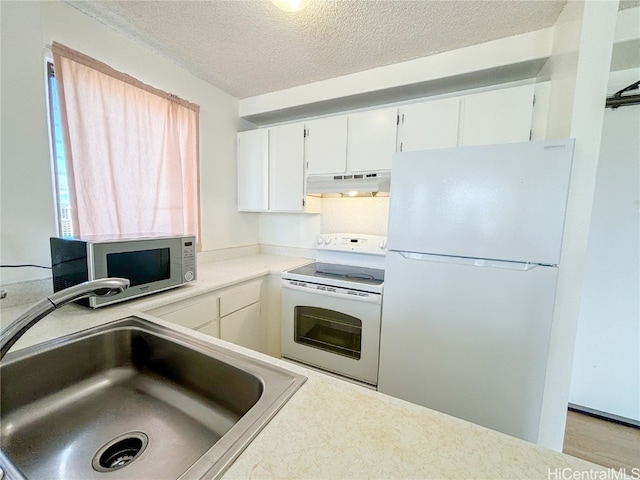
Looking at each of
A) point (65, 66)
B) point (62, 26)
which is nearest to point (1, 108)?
point (65, 66)

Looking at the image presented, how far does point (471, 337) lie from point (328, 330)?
3.18 ft

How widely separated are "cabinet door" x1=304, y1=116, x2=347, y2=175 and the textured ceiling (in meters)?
0.38

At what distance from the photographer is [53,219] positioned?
1331 mm

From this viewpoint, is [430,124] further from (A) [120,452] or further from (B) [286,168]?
(A) [120,452]

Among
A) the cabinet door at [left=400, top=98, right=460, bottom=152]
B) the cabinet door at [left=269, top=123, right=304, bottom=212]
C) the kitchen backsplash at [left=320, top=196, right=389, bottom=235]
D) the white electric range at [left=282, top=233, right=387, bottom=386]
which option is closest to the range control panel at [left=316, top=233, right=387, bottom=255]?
the white electric range at [left=282, top=233, right=387, bottom=386]

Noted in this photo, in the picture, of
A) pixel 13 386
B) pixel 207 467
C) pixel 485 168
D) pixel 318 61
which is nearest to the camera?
pixel 207 467

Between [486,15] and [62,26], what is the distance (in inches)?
88.9

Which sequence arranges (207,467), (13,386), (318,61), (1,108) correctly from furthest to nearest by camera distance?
(318,61)
(1,108)
(13,386)
(207,467)

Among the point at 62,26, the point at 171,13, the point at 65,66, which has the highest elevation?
the point at 171,13

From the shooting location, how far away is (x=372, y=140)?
1948mm

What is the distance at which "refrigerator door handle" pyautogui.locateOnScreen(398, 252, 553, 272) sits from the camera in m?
1.24

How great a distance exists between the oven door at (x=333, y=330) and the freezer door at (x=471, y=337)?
154 mm

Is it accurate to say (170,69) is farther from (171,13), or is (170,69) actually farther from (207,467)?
(207,467)

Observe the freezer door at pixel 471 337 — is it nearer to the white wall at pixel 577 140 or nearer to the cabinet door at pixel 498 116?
the white wall at pixel 577 140
